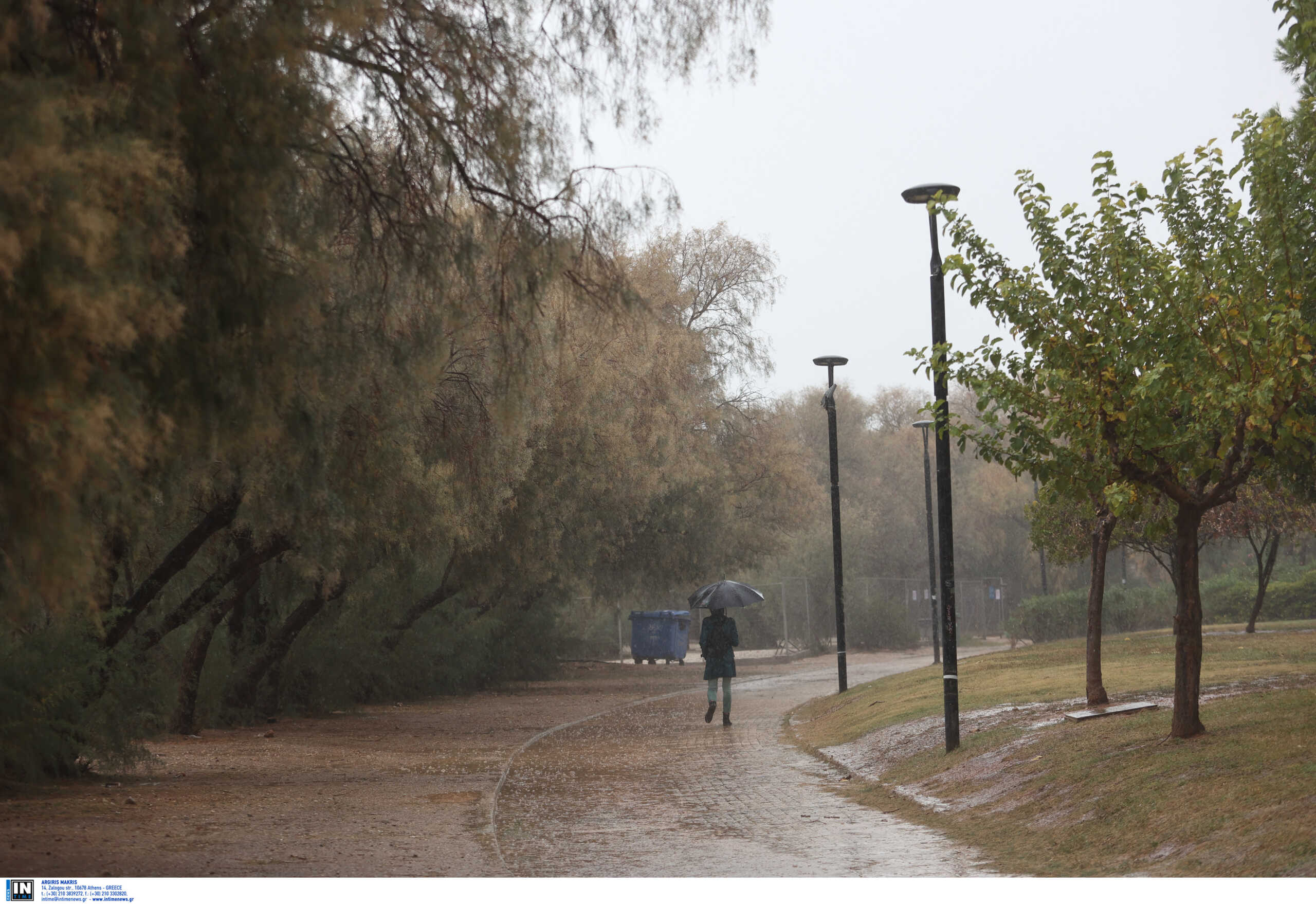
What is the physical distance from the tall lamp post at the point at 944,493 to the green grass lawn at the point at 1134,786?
55 centimetres

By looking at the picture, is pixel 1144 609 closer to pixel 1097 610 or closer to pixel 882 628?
pixel 882 628

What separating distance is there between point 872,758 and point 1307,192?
7.90 metres

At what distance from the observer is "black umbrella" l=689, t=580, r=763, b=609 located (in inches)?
912

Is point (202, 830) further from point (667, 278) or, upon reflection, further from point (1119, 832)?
point (667, 278)

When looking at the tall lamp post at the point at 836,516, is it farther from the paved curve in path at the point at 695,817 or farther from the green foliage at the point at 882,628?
the green foliage at the point at 882,628

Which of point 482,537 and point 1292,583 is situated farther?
point 1292,583

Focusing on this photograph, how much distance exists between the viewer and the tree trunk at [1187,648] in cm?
1169

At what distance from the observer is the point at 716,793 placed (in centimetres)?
1329

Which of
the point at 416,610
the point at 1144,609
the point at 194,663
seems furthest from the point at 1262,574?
the point at 194,663

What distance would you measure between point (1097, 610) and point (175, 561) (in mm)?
11284

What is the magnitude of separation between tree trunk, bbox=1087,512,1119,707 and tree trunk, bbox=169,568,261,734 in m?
12.5

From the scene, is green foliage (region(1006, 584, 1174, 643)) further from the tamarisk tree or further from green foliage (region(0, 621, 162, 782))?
green foliage (region(0, 621, 162, 782))

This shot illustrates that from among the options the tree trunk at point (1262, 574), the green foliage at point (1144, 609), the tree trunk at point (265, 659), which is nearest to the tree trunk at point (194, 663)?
the tree trunk at point (265, 659)

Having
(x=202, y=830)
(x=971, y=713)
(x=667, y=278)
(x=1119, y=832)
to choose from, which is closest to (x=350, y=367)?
(x=202, y=830)
